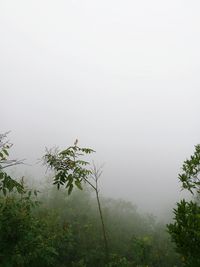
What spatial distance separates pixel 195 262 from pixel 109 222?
3181cm

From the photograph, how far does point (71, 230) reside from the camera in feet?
34.2

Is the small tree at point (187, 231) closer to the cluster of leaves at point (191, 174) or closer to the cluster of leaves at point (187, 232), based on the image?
the cluster of leaves at point (187, 232)

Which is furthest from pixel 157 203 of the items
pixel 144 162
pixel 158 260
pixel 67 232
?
pixel 67 232

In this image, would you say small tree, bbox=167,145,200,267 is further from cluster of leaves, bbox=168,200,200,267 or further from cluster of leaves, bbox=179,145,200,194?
cluster of leaves, bbox=179,145,200,194

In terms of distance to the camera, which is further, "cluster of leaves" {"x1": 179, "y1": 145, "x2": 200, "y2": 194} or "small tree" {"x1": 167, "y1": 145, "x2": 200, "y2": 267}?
"cluster of leaves" {"x1": 179, "y1": 145, "x2": 200, "y2": 194}

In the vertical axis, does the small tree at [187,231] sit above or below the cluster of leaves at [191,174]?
below

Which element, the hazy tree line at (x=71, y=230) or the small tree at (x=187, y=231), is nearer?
the small tree at (x=187, y=231)

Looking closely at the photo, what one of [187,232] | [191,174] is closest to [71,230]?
[191,174]

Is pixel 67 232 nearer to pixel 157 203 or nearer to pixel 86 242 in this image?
pixel 86 242

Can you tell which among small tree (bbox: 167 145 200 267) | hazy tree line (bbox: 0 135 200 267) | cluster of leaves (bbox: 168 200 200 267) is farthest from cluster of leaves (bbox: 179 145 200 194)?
cluster of leaves (bbox: 168 200 200 267)

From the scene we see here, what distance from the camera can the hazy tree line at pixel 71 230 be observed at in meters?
3.78

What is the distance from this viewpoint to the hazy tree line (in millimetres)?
3777

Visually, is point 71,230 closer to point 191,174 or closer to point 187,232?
point 191,174

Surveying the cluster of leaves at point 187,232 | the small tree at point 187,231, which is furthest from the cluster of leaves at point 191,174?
the cluster of leaves at point 187,232
